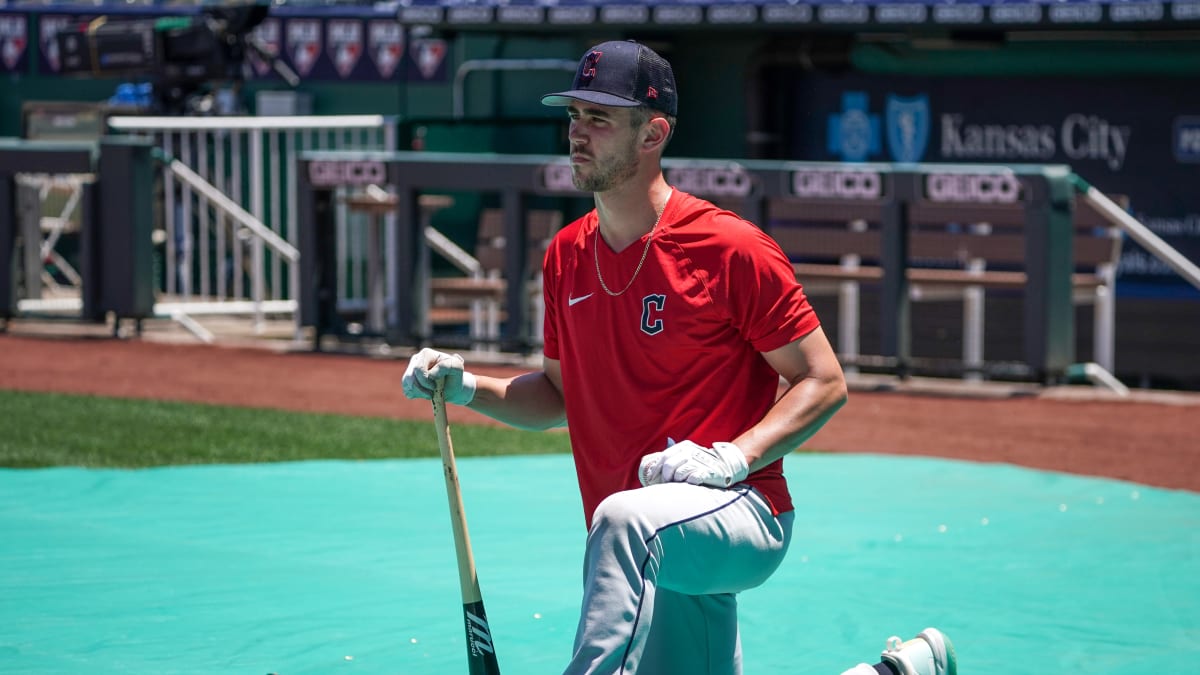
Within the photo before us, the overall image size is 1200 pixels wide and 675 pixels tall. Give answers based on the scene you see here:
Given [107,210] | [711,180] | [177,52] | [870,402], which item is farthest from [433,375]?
[177,52]

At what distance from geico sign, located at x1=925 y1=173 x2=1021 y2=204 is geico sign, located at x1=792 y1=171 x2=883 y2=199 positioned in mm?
370

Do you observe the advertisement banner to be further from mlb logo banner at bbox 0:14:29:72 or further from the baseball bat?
the baseball bat

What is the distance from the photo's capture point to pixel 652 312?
4078 mm

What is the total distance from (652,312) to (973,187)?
292 inches

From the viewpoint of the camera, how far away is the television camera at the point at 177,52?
1659 cm

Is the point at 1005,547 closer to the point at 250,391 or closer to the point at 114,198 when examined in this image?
the point at 250,391

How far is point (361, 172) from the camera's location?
1307cm

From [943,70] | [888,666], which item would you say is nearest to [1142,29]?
[943,70]

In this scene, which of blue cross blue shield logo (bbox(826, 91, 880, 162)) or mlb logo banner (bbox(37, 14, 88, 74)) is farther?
mlb logo banner (bbox(37, 14, 88, 74))

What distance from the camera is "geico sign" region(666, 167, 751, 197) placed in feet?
39.2

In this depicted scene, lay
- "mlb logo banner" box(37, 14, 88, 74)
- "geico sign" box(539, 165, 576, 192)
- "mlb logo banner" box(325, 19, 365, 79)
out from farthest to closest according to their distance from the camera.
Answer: "mlb logo banner" box(37, 14, 88, 74)
"mlb logo banner" box(325, 19, 365, 79)
"geico sign" box(539, 165, 576, 192)

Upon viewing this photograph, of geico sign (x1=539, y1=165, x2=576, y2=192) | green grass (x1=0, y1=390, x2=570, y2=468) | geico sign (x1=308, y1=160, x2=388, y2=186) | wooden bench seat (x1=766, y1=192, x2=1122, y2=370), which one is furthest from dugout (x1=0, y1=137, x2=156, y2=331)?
wooden bench seat (x1=766, y1=192, x2=1122, y2=370)

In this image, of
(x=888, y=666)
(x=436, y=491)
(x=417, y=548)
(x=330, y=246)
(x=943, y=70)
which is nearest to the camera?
(x=888, y=666)

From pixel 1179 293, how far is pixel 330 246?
22.3 feet
